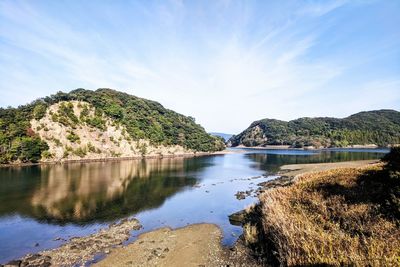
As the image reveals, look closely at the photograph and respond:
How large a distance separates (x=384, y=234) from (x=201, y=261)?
477 inches

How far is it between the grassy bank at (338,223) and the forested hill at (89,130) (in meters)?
105

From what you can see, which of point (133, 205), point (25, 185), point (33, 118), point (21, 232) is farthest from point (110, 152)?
point (21, 232)

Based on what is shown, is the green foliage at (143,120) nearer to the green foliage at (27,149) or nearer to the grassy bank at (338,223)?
the green foliage at (27,149)

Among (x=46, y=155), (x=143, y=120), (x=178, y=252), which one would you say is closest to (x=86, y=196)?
(x=178, y=252)

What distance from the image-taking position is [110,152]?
131 metres

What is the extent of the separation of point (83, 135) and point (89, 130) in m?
5.34

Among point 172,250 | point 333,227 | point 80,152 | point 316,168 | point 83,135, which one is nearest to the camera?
point 333,227

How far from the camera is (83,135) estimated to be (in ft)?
415

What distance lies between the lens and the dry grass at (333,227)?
12.3 meters

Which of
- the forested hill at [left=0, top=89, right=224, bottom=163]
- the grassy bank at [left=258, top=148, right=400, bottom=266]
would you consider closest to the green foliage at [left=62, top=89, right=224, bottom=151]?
the forested hill at [left=0, top=89, right=224, bottom=163]

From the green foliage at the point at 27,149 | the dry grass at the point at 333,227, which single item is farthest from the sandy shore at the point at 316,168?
the green foliage at the point at 27,149

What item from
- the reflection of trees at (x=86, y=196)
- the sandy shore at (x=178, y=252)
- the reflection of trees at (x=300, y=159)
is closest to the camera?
the sandy shore at (x=178, y=252)

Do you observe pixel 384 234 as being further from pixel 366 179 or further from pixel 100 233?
pixel 100 233

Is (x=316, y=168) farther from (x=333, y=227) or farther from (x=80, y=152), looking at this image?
(x=80, y=152)
